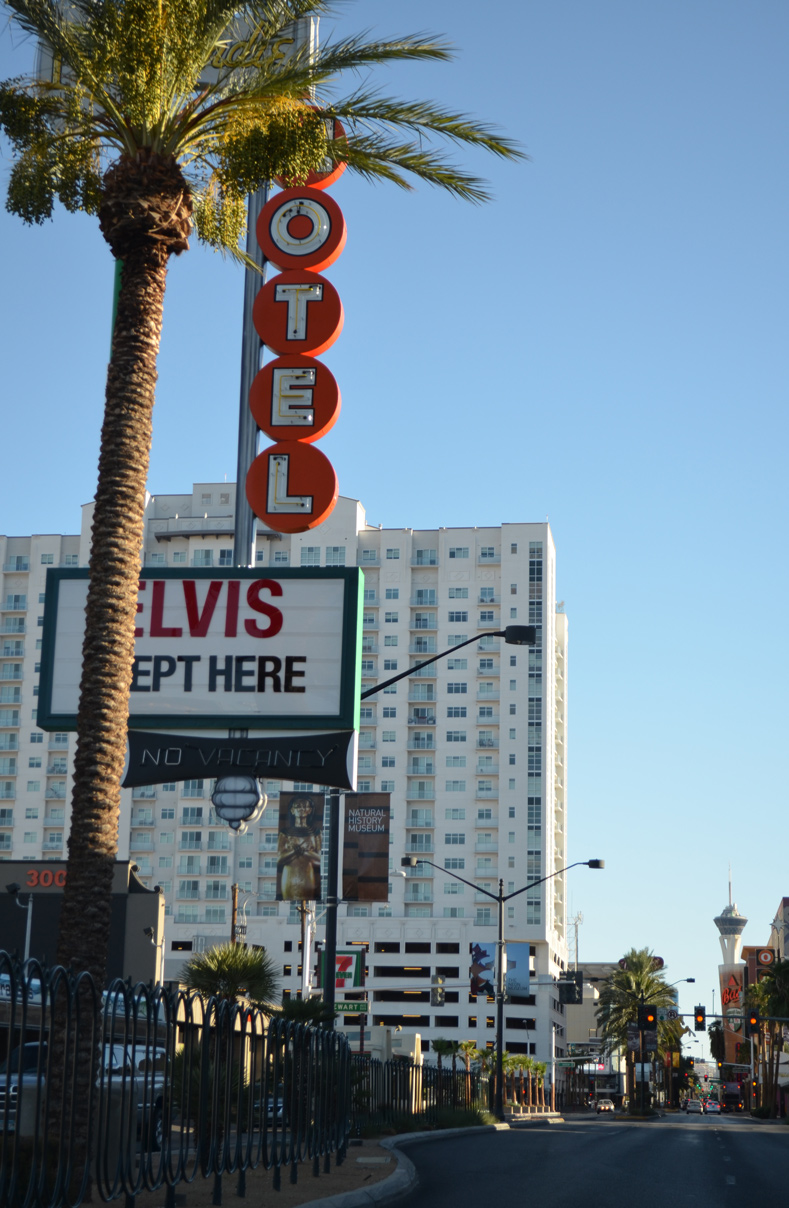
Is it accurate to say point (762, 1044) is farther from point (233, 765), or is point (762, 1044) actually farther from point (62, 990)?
point (62, 990)

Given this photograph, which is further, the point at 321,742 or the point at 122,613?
the point at 321,742

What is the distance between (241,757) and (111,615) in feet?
17.8

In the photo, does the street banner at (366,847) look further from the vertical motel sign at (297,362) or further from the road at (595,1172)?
the vertical motel sign at (297,362)

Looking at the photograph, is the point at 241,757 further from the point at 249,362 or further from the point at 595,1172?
the point at 595,1172

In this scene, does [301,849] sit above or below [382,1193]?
above

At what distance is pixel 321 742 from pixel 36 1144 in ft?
31.6

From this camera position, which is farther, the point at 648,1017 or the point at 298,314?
the point at 648,1017

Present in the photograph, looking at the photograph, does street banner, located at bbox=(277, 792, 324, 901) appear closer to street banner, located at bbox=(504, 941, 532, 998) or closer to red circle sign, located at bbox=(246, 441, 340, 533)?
red circle sign, located at bbox=(246, 441, 340, 533)

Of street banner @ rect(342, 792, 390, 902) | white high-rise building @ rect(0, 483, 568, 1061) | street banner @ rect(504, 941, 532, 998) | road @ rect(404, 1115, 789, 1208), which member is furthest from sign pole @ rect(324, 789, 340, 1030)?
white high-rise building @ rect(0, 483, 568, 1061)

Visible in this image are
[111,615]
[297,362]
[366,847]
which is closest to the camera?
[111,615]

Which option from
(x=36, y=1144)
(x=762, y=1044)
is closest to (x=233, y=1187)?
(x=36, y=1144)

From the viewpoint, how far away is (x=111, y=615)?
50.3ft

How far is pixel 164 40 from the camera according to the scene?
16.5 meters

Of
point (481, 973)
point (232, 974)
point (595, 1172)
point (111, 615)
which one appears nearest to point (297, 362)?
point (111, 615)
